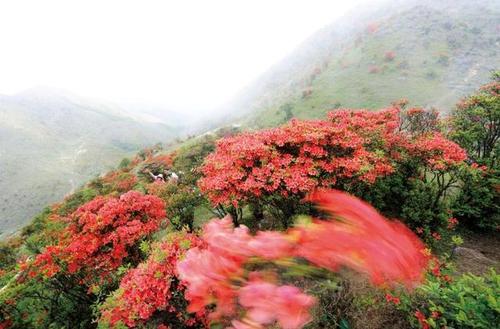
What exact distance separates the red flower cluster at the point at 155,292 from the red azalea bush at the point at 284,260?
3.31m

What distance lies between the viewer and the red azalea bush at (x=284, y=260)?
3293 mm

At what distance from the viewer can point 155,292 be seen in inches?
274

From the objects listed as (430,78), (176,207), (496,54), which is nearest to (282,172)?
(176,207)

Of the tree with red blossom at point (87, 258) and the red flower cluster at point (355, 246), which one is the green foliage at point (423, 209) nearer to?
the red flower cluster at point (355, 246)

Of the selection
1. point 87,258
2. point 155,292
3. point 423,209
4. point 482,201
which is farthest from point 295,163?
point 482,201

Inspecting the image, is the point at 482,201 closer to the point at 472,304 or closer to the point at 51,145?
the point at 472,304

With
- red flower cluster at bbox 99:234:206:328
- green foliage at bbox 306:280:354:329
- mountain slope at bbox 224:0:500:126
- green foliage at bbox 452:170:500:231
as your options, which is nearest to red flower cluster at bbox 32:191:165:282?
red flower cluster at bbox 99:234:206:328

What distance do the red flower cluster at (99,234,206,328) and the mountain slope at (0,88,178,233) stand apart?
6918cm

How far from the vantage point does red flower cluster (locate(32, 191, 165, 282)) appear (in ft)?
33.7

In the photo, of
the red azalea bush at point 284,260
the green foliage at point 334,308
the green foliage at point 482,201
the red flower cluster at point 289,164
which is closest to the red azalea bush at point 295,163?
the red flower cluster at point 289,164

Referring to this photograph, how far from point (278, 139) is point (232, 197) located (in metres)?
2.47

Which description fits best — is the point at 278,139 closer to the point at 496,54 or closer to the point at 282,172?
the point at 282,172

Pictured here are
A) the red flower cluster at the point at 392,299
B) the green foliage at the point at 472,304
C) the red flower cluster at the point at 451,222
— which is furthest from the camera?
the red flower cluster at the point at 451,222

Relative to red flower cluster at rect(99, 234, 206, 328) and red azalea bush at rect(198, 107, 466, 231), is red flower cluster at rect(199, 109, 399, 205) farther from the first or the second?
red flower cluster at rect(99, 234, 206, 328)
